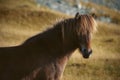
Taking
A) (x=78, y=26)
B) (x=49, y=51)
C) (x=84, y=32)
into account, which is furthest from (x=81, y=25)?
(x=49, y=51)

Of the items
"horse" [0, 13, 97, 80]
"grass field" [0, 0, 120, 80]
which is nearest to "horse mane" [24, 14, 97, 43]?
"horse" [0, 13, 97, 80]

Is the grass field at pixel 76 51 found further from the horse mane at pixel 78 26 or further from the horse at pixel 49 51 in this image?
the horse mane at pixel 78 26

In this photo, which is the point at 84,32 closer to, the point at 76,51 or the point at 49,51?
the point at 49,51

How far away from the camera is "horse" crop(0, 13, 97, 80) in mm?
11586

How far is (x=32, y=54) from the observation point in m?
11.9

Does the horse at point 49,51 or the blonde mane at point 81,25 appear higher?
the blonde mane at point 81,25

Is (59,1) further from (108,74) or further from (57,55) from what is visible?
(57,55)

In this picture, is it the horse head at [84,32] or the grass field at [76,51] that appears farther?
the grass field at [76,51]

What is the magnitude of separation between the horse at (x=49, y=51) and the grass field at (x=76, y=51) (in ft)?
2.68

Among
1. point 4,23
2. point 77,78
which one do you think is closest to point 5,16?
point 4,23

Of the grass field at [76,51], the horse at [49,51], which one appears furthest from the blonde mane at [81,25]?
the grass field at [76,51]

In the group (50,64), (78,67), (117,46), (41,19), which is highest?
(50,64)

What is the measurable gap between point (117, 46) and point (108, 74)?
50.4ft

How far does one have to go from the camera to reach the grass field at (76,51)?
72.2ft
